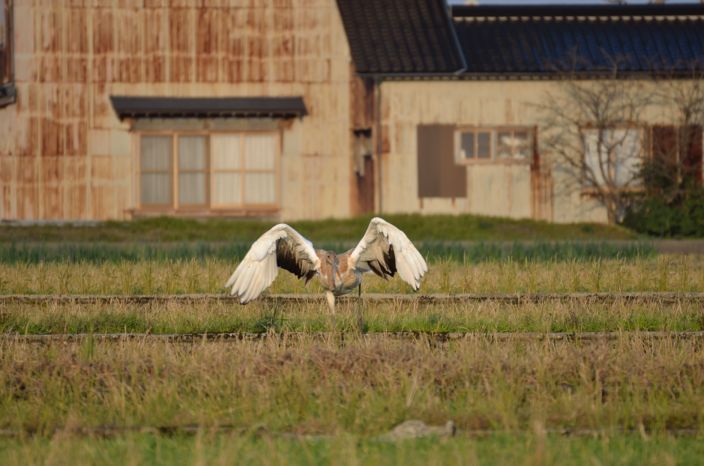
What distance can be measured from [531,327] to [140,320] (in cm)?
405

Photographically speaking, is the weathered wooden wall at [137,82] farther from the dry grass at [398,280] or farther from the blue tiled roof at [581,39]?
the dry grass at [398,280]

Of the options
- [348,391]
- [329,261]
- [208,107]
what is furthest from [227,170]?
[348,391]

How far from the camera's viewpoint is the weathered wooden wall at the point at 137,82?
32.8 meters

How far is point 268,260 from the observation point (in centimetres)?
1366

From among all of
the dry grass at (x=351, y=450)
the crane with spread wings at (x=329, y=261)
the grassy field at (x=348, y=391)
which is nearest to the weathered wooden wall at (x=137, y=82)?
the grassy field at (x=348, y=391)

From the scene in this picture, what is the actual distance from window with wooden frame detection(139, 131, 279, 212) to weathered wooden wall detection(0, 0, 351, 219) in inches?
16.4

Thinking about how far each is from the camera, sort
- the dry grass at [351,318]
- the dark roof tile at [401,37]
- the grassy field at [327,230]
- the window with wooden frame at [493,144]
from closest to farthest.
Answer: the dry grass at [351,318]
the grassy field at [327,230]
the dark roof tile at [401,37]
the window with wooden frame at [493,144]

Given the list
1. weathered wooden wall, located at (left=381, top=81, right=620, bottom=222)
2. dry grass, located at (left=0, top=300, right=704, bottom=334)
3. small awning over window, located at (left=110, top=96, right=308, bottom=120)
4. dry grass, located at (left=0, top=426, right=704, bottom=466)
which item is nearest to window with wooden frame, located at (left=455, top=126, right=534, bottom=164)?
weathered wooden wall, located at (left=381, top=81, right=620, bottom=222)

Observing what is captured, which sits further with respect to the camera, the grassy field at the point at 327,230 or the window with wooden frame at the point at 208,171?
the window with wooden frame at the point at 208,171

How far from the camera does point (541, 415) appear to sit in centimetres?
932

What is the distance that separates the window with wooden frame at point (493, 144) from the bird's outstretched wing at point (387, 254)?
18303mm

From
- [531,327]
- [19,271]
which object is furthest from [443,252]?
[531,327]

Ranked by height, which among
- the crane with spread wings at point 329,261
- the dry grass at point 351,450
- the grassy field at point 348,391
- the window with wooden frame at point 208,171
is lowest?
the dry grass at point 351,450

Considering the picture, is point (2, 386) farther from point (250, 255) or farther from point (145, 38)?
point (145, 38)
